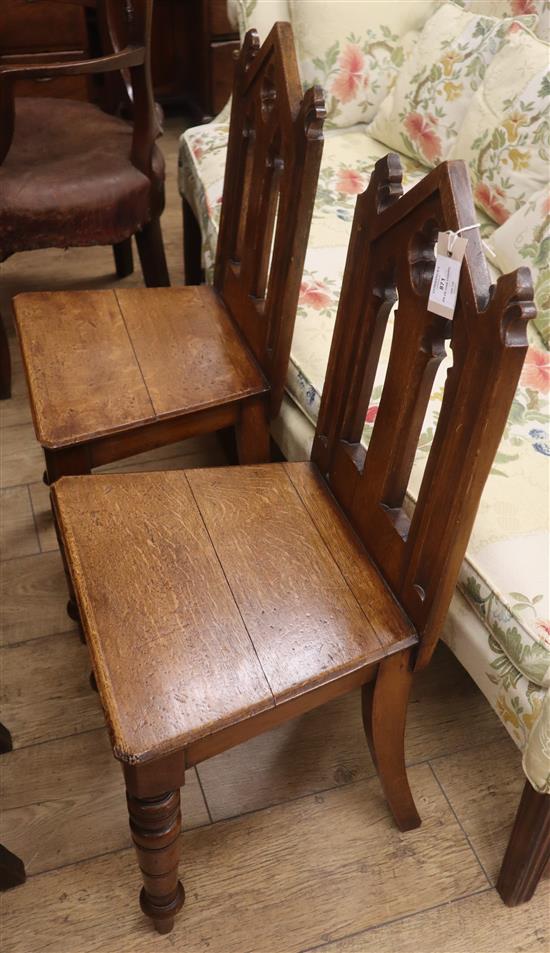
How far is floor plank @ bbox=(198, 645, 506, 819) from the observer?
4.04ft

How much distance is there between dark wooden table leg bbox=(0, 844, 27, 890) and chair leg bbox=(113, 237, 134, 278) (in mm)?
1597

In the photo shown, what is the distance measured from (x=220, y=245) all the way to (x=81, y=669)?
2.50 ft

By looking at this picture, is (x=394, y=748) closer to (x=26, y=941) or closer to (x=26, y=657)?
(x=26, y=941)

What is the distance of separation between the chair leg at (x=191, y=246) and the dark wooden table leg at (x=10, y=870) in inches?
56.2

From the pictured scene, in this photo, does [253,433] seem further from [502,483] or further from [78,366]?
[502,483]

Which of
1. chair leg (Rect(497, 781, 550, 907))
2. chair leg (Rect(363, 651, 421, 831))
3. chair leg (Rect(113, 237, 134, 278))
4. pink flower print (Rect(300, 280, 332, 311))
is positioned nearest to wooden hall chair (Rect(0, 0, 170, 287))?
chair leg (Rect(113, 237, 134, 278))

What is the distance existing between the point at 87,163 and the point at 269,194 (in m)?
0.73

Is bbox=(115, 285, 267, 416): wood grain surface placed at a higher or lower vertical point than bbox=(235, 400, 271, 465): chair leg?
higher

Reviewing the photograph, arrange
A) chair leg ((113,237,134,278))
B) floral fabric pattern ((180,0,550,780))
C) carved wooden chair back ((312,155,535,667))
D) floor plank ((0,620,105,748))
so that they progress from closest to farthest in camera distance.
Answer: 1. carved wooden chair back ((312,155,535,667))
2. floral fabric pattern ((180,0,550,780))
3. floor plank ((0,620,105,748))
4. chair leg ((113,237,134,278))

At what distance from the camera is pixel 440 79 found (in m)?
1.73

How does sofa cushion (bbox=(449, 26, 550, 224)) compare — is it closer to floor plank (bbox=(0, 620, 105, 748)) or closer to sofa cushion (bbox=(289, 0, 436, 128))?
sofa cushion (bbox=(289, 0, 436, 128))

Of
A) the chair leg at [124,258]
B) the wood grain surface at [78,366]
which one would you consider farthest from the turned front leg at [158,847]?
the chair leg at [124,258]

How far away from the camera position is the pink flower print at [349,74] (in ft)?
6.14

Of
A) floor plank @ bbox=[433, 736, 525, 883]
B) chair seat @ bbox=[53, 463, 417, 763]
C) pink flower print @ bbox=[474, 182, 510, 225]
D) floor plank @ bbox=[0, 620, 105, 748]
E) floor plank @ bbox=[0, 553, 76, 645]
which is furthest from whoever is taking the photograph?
pink flower print @ bbox=[474, 182, 510, 225]
